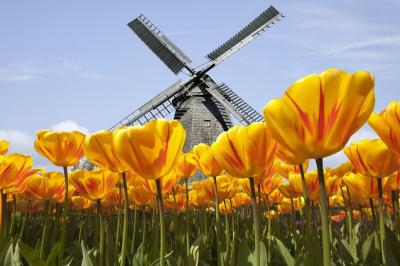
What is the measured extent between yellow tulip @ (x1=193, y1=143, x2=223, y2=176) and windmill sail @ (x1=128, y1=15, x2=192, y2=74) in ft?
97.9

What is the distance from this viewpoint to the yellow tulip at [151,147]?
1.59 metres

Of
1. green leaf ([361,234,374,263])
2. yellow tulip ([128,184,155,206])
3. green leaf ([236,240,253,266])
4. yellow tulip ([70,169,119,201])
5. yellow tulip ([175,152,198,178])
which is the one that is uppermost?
yellow tulip ([175,152,198,178])

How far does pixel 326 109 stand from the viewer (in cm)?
124

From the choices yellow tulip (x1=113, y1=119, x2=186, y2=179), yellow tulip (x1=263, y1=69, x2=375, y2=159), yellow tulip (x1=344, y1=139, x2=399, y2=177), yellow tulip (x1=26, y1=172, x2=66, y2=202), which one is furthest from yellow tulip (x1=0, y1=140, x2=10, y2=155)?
yellow tulip (x1=263, y1=69, x2=375, y2=159)

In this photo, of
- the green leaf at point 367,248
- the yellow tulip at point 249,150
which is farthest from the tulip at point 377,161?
the green leaf at point 367,248

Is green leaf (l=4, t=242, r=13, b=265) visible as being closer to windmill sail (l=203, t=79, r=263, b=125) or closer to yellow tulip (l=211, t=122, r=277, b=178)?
yellow tulip (l=211, t=122, r=277, b=178)

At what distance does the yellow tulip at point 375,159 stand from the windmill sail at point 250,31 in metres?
31.0

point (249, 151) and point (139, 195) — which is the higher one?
point (249, 151)

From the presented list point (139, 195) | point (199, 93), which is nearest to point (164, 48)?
point (199, 93)

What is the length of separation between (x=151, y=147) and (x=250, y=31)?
3196cm

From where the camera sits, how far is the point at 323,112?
1.25m

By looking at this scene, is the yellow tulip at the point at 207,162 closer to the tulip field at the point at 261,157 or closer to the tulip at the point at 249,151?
the tulip field at the point at 261,157

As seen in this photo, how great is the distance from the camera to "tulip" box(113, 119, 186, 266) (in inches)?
62.6

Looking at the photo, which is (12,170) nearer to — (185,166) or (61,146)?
(61,146)
